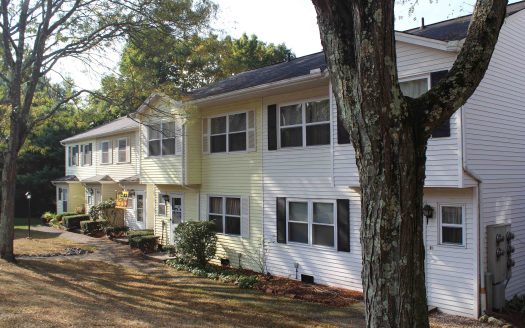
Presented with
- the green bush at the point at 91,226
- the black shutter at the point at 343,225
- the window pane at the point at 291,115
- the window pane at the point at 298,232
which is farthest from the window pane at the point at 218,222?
the green bush at the point at 91,226

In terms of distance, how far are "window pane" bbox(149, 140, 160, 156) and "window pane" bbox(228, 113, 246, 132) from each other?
3.84m

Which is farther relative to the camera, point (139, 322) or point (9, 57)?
point (9, 57)

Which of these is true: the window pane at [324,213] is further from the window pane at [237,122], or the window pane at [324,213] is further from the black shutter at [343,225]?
the window pane at [237,122]

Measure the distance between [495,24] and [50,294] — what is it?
10.8 m

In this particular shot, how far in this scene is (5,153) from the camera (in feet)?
50.3

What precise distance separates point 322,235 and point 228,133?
203 inches

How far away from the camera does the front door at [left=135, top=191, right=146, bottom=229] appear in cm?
2142

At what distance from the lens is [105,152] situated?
2588cm

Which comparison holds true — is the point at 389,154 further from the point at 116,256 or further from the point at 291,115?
the point at 116,256

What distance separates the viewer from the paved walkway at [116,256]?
48.9ft

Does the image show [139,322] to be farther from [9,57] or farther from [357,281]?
[9,57]

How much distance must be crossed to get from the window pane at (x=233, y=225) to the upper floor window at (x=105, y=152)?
12439 millimetres

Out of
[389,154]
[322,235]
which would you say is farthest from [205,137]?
[389,154]

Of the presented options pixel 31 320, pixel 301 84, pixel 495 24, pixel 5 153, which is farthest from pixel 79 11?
pixel 495 24
